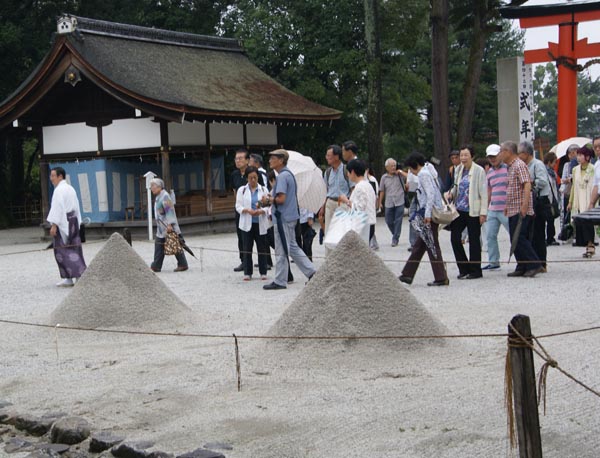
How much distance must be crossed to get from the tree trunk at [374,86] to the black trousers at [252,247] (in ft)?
48.2

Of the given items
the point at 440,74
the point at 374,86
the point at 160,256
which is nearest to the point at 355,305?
the point at 160,256

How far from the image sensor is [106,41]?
73.3ft

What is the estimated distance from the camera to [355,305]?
674 cm

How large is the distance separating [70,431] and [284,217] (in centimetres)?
574

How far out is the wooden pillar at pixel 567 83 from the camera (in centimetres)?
2152

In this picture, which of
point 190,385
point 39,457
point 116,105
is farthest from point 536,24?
point 39,457

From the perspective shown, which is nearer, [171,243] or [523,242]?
[523,242]

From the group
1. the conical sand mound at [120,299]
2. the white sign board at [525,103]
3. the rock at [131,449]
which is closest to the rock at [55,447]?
the rock at [131,449]

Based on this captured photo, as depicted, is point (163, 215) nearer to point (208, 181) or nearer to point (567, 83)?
point (208, 181)

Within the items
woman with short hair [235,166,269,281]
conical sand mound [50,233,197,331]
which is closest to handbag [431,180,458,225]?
woman with short hair [235,166,269,281]

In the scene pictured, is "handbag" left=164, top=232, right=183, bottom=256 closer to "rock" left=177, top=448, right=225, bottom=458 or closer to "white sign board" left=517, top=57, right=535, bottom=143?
"rock" left=177, top=448, right=225, bottom=458

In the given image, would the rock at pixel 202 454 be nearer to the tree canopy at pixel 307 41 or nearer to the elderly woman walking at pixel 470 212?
the elderly woman walking at pixel 470 212

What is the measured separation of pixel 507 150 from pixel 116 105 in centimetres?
1303

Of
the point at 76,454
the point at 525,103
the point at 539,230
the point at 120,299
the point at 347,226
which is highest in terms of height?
the point at 525,103
